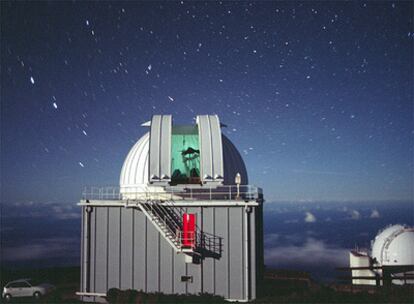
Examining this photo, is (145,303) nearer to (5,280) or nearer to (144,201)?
(144,201)

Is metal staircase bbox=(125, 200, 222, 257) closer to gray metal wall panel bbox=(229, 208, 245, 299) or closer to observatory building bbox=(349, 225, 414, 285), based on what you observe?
gray metal wall panel bbox=(229, 208, 245, 299)

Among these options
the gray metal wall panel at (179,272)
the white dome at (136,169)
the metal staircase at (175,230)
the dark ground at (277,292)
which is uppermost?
the white dome at (136,169)

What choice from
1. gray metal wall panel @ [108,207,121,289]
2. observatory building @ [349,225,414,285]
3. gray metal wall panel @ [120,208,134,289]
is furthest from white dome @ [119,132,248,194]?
observatory building @ [349,225,414,285]

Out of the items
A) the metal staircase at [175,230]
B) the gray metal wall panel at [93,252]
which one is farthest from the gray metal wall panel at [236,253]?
the gray metal wall panel at [93,252]

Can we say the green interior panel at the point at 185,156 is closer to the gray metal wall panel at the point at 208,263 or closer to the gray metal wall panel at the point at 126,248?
the gray metal wall panel at the point at 208,263

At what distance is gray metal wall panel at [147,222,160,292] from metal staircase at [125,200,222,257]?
0.45m

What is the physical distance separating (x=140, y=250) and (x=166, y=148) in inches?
187

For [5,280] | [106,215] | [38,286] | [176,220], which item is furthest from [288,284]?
[5,280]

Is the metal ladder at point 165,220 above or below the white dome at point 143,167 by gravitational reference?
below

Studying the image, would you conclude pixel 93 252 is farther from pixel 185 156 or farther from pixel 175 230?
pixel 185 156

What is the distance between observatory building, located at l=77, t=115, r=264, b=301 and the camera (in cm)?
2020

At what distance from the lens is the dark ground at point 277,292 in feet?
58.5

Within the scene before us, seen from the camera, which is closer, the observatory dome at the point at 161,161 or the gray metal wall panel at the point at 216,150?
the gray metal wall panel at the point at 216,150

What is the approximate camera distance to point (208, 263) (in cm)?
2038
